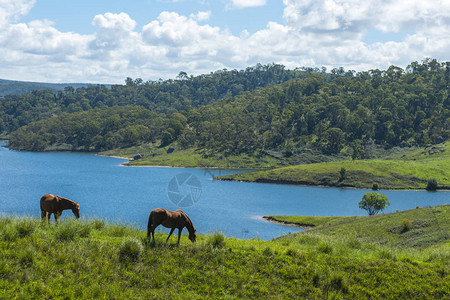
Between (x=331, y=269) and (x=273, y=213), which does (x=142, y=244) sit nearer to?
(x=331, y=269)

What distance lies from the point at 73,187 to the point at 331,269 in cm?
12899

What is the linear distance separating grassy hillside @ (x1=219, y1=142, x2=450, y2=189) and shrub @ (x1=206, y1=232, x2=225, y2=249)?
436 feet

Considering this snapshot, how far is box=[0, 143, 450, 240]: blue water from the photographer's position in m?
94.1

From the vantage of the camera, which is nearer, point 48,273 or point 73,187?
point 48,273

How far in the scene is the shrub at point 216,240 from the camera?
57.7 feet

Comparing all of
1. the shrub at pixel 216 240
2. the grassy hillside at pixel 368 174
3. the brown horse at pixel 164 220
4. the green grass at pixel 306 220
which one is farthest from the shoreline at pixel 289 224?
the brown horse at pixel 164 220

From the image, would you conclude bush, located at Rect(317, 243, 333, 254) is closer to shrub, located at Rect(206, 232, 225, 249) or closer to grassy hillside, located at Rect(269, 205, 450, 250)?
shrub, located at Rect(206, 232, 225, 249)

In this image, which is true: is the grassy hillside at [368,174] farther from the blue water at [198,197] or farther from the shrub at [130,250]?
the shrub at [130,250]

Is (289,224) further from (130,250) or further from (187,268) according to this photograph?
(130,250)

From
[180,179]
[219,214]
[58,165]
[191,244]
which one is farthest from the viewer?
[58,165]

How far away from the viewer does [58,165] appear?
19212 centimetres

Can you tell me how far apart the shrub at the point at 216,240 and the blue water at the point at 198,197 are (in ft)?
192

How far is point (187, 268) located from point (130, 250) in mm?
2309

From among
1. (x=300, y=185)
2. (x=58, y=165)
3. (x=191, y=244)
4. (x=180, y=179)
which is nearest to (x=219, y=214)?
(x=300, y=185)
